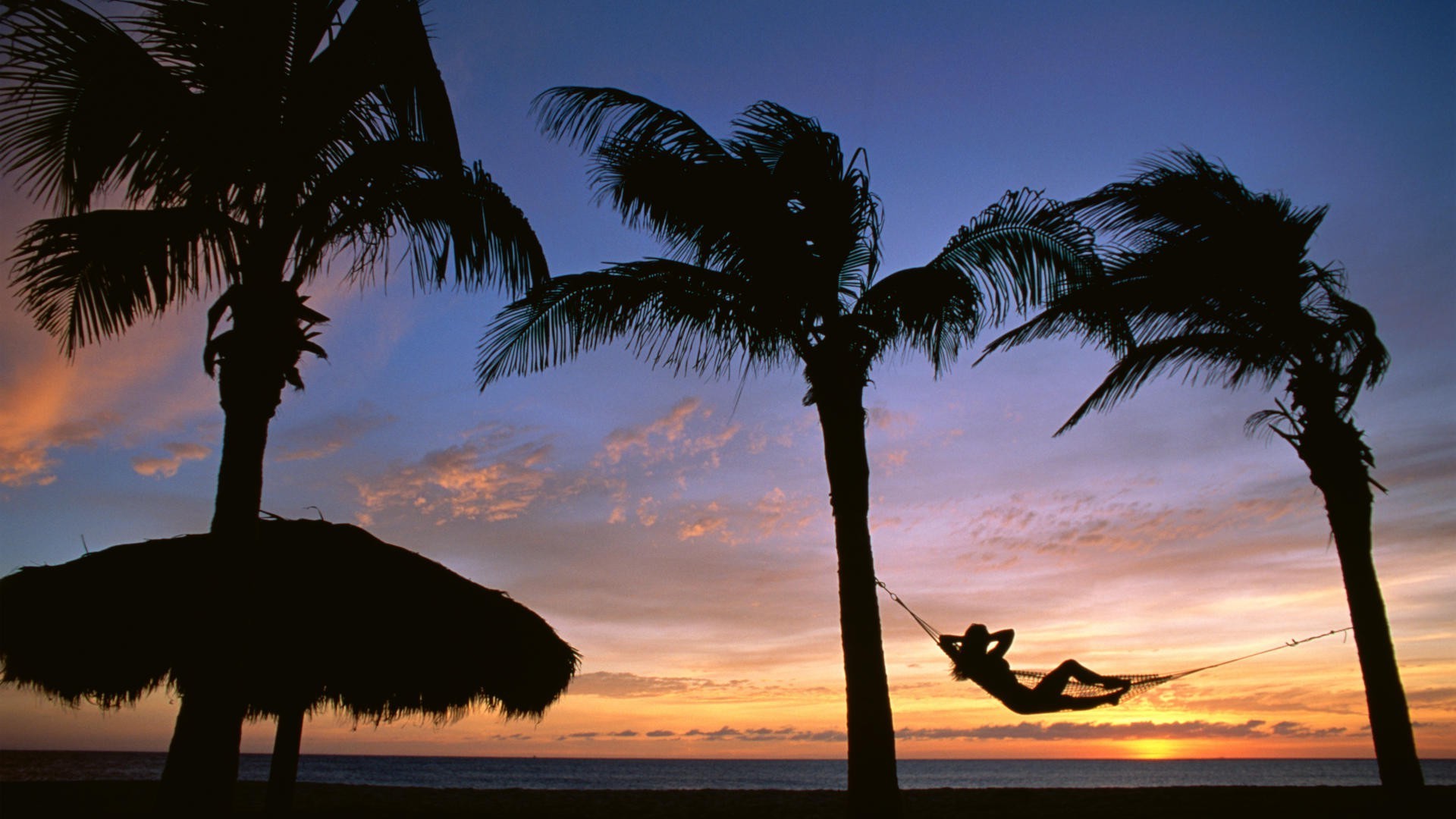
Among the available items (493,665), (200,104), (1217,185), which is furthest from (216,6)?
(1217,185)

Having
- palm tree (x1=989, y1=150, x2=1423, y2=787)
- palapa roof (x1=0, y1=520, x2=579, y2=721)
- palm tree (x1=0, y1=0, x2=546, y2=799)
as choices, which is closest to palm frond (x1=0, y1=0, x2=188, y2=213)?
palm tree (x1=0, y1=0, x2=546, y2=799)

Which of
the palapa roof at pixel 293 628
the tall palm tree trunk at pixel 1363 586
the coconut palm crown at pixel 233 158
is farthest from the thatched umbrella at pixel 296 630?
the tall palm tree trunk at pixel 1363 586

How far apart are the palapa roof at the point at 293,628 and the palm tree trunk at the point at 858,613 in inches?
164

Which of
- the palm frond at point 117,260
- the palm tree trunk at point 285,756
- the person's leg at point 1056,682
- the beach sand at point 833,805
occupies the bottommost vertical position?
the beach sand at point 833,805

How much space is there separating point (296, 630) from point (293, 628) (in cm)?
3

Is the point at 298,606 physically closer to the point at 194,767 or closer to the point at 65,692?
the point at 65,692

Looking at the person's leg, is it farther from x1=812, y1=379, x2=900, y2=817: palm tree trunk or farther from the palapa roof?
the palapa roof

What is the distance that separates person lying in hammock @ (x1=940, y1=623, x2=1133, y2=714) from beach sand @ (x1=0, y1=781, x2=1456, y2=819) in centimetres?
238

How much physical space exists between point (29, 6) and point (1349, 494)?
31.2 feet

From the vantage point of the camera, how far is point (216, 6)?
18.0 feet

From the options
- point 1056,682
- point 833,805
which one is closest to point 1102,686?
point 1056,682

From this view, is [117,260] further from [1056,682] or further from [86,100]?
[1056,682]

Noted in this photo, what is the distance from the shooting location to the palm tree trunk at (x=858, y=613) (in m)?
6.33

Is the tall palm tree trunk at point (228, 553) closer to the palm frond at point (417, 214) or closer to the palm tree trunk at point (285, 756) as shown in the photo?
the palm frond at point (417, 214)
